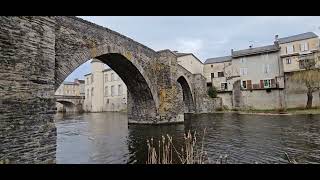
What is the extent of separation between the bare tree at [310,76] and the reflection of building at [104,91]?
83.5 ft

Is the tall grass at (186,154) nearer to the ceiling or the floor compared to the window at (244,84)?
nearer to the floor

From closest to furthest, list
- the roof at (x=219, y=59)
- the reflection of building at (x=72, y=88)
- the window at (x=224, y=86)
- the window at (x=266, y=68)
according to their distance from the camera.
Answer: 1. the window at (x=266, y=68)
2. the window at (x=224, y=86)
3. the roof at (x=219, y=59)
4. the reflection of building at (x=72, y=88)

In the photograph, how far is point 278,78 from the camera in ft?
103

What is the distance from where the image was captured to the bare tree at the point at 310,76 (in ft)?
87.5

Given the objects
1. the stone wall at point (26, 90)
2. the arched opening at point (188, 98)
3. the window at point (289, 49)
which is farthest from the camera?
the window at point (289, 49)

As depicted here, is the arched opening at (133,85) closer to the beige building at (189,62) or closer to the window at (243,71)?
the window at (243,71)

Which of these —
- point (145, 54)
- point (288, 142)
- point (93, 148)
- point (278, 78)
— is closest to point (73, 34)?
point (93, 148)

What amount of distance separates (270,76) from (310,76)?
5.66 metres

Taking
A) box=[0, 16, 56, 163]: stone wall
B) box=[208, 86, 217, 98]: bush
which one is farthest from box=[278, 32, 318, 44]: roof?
box=[0, 16, 56, 163]: stone wall

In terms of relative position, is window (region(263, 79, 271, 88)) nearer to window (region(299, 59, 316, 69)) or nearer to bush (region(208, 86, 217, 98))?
window (region(299, 59, 316, 69))

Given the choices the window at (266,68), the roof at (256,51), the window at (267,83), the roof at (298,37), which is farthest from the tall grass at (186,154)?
the roof at (298,37)

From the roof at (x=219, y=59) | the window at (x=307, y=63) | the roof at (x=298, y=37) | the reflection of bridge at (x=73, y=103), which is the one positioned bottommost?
the reflection of bridge at (x=73, y=103)
